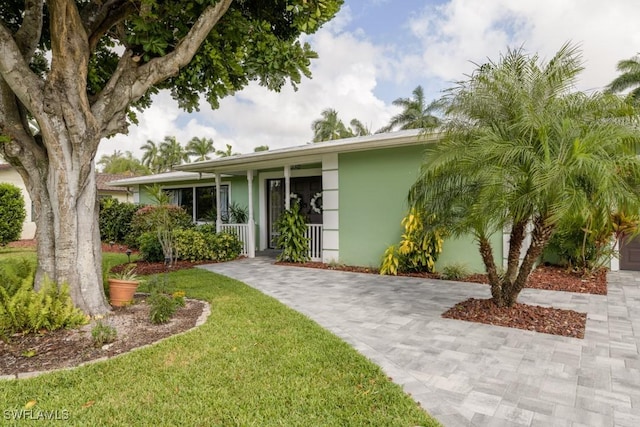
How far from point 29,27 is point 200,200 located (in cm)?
1073

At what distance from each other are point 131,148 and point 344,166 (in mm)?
41416

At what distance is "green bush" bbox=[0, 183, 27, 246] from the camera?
13930mm

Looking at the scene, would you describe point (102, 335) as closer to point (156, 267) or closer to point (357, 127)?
point (156, 267)

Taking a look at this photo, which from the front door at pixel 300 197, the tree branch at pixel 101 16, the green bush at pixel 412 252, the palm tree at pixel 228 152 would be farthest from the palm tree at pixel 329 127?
the tree branch at pixel 101 16

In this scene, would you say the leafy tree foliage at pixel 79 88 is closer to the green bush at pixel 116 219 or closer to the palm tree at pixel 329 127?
the green bush at pixel 116 219

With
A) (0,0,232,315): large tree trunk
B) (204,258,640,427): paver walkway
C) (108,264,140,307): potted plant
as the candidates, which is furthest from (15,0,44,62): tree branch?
(204,258,640,427): paver walkway

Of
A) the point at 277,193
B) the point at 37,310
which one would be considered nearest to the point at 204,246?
the point at 277,193

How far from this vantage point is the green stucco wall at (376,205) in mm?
7875

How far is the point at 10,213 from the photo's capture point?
14.2 m

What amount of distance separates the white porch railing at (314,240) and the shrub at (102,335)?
20.8 ft

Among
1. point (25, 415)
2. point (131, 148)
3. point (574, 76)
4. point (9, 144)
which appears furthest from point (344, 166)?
point (131, 148)

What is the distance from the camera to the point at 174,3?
4.57 metres

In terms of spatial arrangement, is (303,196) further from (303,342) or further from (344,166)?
(303,342)

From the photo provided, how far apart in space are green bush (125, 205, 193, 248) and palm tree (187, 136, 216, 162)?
22.1 metres
